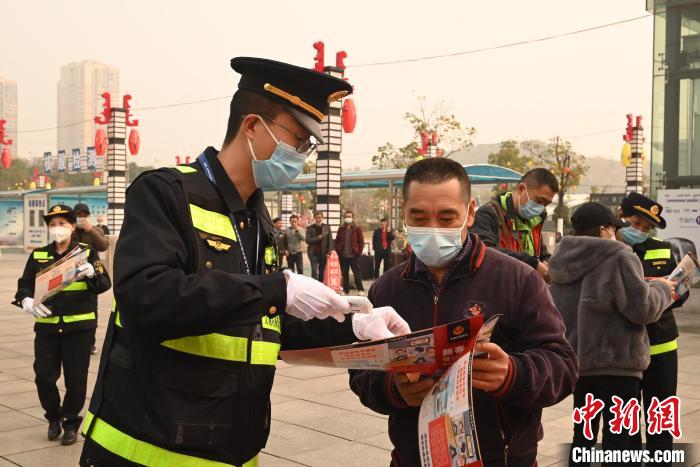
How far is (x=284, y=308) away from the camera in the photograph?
205cm

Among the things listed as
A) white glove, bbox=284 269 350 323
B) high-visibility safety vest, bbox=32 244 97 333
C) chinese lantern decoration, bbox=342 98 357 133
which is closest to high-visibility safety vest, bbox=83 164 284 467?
white glove, bbox=284 269 350 323

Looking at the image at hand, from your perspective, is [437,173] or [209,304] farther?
[437,173]

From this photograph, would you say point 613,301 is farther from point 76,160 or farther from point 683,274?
point 76,160

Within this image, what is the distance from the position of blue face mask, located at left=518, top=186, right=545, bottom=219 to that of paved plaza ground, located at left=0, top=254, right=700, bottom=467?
5.69 ft

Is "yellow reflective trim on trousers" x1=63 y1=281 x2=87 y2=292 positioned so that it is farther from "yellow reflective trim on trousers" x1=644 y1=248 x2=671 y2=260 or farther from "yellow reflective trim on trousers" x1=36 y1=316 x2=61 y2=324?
"yellow reflective trim on trousers" x1=644 y1=248 x2=671 y2=260

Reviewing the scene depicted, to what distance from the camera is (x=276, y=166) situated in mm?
2396

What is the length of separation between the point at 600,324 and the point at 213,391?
9.90 ft

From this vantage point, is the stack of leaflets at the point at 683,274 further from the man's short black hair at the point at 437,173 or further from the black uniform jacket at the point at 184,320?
the black uniform jacket at the point at 184,320

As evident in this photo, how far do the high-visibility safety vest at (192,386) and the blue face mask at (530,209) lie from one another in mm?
3606

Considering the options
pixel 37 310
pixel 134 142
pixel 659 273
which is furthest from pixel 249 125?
pixel 134 142

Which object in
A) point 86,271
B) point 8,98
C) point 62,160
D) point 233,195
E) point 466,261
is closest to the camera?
point 233,195

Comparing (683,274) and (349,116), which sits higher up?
(349,116)

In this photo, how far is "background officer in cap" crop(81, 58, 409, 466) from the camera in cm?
193

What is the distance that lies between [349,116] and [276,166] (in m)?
20.3
